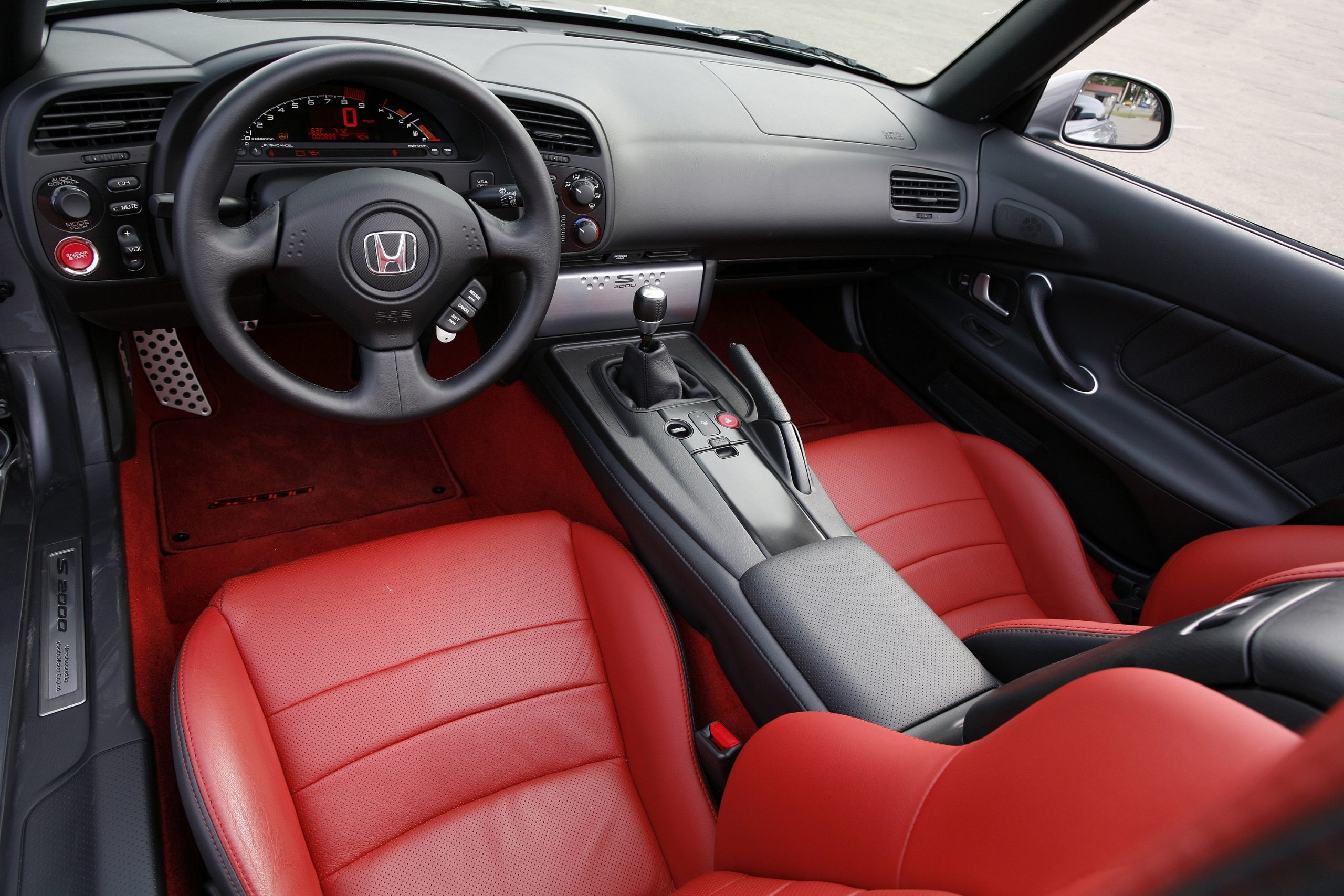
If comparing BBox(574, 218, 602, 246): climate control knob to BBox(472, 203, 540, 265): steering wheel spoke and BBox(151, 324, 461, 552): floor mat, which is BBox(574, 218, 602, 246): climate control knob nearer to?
BBox(472, 203, 540, 265): steering wheel spoke

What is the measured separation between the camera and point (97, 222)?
1.17m

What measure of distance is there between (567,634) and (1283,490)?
4.33ft

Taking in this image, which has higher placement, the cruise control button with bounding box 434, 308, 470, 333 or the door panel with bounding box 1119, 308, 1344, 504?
the cruise control button with bounding box 434, 308, 470, 333

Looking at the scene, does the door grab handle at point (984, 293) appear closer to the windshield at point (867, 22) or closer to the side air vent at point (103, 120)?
the windshield at point (867, 22)

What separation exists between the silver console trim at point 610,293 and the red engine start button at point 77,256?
0.70 meters

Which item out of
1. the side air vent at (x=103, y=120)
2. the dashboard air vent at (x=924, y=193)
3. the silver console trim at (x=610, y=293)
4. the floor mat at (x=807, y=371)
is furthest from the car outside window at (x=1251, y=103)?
the side air vent at (x=103, y=120)

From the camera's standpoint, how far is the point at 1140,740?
46cm

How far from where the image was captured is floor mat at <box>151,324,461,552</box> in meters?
1.72

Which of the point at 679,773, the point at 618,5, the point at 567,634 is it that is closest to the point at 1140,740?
the point at 679,773

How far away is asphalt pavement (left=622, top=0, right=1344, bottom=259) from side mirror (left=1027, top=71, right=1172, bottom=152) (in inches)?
0.8

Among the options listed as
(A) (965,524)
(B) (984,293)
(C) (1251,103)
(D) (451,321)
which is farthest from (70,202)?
(C) (1251,103)

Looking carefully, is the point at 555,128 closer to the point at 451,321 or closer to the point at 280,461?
the point at 451,321

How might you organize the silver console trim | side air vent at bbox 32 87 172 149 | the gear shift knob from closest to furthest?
→ side air vent at bbox 32 87 172 149 < the gear shift knob < the silver console trim

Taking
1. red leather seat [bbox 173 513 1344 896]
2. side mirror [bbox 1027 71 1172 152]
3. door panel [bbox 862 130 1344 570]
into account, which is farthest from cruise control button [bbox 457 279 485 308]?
side mirror [bbox 1027 71 1172 152]
